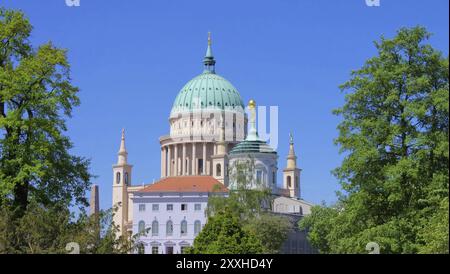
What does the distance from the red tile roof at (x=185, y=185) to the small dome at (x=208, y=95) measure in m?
21.7

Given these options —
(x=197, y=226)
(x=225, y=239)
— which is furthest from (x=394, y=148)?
(x=197, y=226)

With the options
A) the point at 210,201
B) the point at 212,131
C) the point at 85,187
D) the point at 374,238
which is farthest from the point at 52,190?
the point at 212,131

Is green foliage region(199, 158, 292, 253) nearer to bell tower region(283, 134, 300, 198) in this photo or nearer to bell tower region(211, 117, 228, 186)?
bell tower region(211, 117, 228, 186)

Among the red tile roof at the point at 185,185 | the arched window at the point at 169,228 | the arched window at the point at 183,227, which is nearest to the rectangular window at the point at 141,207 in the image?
the red tile roof at the point at 185,185

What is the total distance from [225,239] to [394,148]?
11799mm

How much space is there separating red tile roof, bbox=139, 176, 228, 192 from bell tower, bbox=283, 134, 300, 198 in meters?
27.1

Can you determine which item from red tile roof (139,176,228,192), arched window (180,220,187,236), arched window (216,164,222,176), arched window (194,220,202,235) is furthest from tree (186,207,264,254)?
arched window (216,164,222,176)

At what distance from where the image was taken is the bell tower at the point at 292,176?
160m

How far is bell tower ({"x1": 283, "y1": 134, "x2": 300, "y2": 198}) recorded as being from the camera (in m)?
160

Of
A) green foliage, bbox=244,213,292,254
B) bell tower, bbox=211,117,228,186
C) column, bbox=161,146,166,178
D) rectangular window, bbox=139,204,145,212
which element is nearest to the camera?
green foliage, bbox=244,213,292,254

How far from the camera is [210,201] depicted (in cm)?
8069

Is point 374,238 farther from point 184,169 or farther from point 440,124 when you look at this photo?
point 184,169

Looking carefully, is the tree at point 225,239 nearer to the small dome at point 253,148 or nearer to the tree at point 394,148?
the tree at point 394,148
